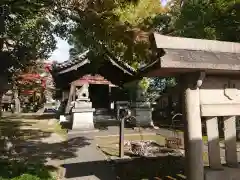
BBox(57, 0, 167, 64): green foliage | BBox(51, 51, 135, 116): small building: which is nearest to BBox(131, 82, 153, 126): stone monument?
BBox(51, 51, 135, 116): small building

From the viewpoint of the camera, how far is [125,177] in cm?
704

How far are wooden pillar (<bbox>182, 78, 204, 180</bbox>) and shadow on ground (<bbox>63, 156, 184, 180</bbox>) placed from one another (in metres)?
2.14

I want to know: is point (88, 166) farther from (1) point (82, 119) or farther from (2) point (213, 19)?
(2) point (213, 19)

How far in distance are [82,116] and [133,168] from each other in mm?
8870

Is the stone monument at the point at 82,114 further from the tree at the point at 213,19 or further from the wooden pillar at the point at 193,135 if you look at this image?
the wooden pillar at the point at 193,135

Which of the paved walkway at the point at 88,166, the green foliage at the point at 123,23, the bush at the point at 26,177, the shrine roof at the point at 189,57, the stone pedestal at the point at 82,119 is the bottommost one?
the paved walkway at the point at 88,166

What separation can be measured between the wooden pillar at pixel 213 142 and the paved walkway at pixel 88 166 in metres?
2.89

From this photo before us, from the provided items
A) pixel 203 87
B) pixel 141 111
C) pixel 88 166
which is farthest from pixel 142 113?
pixel 203 87

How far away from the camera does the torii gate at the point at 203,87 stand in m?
4.60

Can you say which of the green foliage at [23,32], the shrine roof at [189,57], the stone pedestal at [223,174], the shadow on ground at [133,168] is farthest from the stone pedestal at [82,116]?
the stone pedestal at [223,174]

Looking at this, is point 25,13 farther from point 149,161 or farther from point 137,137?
point 137,137

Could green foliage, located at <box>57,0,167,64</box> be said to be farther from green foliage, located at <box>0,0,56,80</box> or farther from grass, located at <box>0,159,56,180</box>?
grass, located at <box>0,159,56,180</box>

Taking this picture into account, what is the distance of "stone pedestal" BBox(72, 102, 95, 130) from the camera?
16052 mm

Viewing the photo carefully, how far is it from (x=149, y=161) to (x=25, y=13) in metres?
6.07
